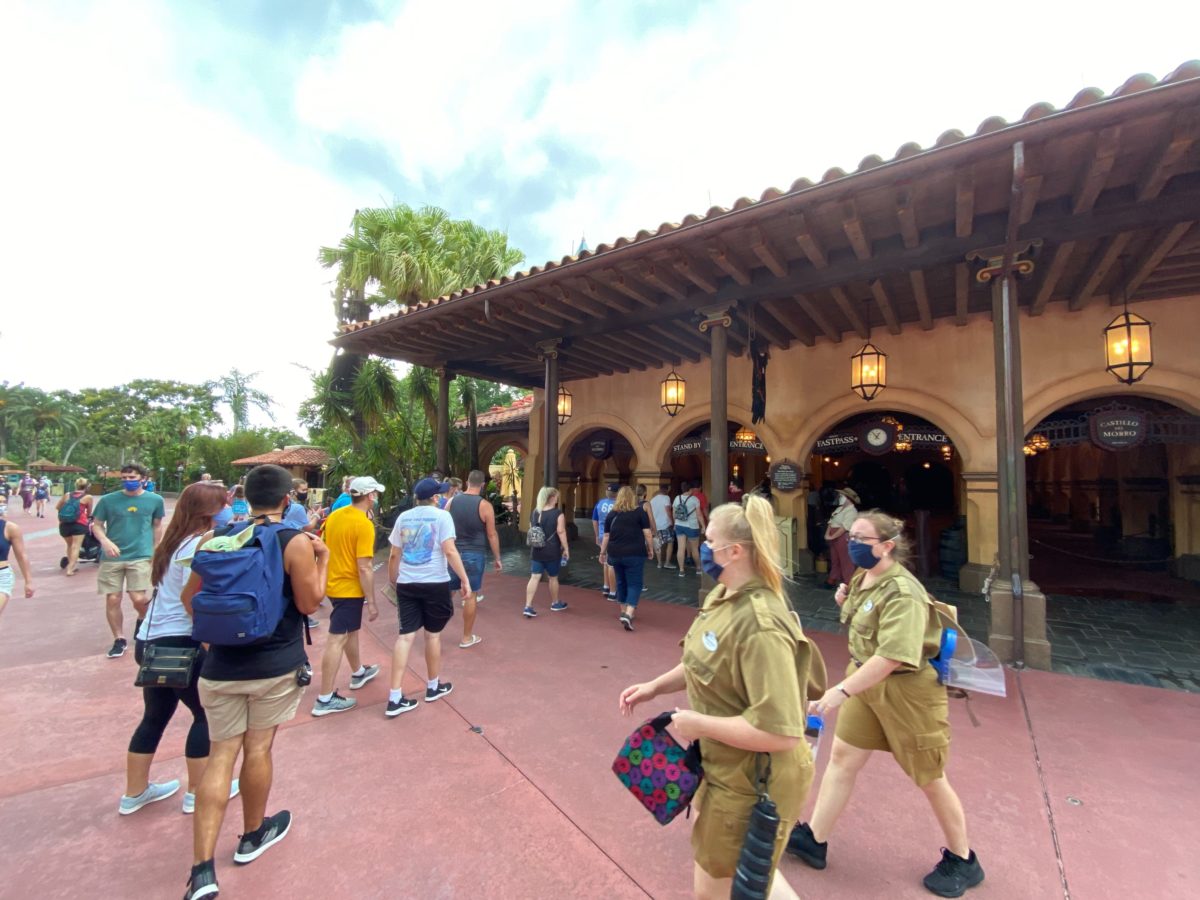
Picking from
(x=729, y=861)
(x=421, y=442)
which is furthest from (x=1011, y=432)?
(x=421, y=442)

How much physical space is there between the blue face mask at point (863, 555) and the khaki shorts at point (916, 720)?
1.41ft

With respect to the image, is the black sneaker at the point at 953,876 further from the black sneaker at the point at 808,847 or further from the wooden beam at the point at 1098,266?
the wooden beam at the point at 1098,266

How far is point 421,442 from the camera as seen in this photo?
43.1 feet

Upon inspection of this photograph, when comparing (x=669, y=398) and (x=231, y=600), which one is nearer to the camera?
(x=231, y=600)

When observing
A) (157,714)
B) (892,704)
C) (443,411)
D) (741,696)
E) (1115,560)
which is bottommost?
(1115,560)

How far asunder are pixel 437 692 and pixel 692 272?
4.84 meters

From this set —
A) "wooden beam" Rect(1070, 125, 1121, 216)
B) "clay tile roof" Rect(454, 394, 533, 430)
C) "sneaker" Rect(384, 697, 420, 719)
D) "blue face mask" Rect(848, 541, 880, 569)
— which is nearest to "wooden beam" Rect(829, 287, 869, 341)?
"wooden beam" Rect(1070, 125, 1121, 216)

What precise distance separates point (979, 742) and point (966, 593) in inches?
191

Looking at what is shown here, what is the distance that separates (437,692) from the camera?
3.95 m

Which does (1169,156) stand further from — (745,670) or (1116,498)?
(1116,498)

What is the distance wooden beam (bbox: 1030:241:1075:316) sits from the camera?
17.2ft

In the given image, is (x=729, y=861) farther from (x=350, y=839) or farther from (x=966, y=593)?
(x=966, y=593)

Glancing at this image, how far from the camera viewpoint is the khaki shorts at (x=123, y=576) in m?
4.76

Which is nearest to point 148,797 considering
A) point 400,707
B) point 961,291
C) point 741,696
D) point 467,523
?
point 400,707
